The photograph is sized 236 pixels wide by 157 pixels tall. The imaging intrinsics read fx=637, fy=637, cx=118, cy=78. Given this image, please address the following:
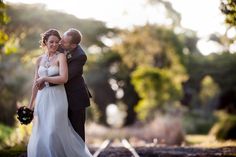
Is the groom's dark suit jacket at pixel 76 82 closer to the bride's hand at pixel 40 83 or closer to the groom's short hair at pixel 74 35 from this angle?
the groom's short hair at pixel 74 35

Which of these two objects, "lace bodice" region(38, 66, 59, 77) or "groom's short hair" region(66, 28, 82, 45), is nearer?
"lace bodice" region(38, 66, 59, 77)

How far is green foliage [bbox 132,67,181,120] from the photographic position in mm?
33375

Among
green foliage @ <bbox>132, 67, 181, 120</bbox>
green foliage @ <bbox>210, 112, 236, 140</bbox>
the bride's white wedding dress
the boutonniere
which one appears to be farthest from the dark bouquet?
green foliage @ <bbox>132, 67, 181, 120</bbox>

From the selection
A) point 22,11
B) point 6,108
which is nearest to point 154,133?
point 6,108

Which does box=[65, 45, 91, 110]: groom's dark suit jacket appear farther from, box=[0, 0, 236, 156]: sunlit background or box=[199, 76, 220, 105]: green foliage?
box=[199, 76, 220, 105]: green foliage

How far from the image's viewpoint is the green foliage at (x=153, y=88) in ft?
109

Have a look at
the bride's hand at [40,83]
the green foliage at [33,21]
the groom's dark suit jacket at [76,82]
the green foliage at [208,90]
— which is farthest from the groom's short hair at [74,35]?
the green foliage at [208,90]

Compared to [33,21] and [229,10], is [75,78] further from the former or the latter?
[33,21]

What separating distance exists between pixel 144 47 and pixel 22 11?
1142 centimetres

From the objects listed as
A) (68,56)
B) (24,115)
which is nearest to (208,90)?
(68,56)

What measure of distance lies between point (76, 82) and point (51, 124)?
747 millimetres

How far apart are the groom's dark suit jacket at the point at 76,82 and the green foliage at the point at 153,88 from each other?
23833mm

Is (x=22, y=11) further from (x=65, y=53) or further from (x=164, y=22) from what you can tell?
(x=65, y=53)

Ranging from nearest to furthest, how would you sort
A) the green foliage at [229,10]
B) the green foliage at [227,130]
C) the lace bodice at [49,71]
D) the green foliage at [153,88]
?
the lace bodice at [49,71], the green foliage at [229,10], the green foliage at [227,130], the green foliage at [153,88]
